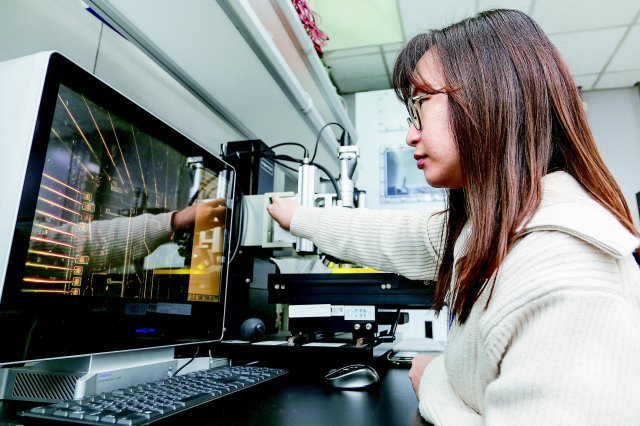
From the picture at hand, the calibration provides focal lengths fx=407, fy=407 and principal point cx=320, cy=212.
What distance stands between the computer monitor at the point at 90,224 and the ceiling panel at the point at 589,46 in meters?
2.55

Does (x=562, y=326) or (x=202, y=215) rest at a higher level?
(x=202, y=215)

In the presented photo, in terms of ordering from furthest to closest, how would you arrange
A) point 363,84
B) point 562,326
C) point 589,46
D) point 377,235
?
point 363,84, point 589,46, point 377,235, point 562,326

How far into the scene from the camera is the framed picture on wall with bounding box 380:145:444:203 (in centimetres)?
284

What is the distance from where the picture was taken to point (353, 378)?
2.25ft

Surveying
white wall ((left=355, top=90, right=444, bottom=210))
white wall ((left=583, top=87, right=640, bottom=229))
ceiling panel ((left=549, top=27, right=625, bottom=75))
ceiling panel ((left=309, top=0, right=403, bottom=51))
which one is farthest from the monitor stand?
white wall ((left=583, top=87, right=640, bottom=229))

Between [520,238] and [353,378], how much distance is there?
0.37m

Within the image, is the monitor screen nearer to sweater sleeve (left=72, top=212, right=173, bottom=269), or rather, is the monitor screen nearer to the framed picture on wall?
sweater sleeve (left=72, top=212, right=173, bottom=269)

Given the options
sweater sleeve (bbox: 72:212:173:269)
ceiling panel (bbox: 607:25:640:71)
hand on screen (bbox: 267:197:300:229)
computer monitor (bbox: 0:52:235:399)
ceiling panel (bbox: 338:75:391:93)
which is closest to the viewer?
computer monitor (bbox: 0:52:235:399)

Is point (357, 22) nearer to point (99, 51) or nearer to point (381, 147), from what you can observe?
point (381, 147)

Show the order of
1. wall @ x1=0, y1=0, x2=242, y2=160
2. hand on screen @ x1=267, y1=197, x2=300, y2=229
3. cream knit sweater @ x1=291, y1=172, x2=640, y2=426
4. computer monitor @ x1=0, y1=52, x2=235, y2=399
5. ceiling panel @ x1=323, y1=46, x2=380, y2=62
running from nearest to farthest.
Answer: cream knit sweater @ x1=291, y1=172, x2=640, y2=426 → computer monitor @ x1=0, y1=52, x2=235, y2=399 → wall @ x1=0, y1=0, x2=242, y2=160 → hand on screen @ x1=267, y1=197, x2=300, y2=229 → ceiling panel @ x1=323, y1=46, x2=380, y2=62

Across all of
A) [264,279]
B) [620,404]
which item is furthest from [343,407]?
[264,279]

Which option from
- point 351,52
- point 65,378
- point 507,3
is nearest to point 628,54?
point 507,3

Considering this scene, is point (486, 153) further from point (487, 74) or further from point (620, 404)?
point (620, 404)

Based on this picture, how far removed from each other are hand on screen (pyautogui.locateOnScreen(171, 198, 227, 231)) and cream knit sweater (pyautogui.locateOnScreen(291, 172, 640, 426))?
58cm
